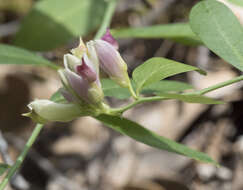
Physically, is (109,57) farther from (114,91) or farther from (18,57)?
(18,57)

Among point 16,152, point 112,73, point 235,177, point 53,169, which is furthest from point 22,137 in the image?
point 112,73

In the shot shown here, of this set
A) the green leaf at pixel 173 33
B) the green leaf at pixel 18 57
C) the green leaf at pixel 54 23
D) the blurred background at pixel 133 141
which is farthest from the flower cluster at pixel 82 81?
the blurred background at pixel 133 141

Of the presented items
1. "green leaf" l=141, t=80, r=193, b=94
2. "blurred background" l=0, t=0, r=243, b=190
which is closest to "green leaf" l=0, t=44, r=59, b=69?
"green leaf" l=141, t=80, r=193, b=94

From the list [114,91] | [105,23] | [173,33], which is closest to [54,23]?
[105,23]

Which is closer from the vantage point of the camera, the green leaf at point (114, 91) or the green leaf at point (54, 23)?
the green leaf at point (114, 91)

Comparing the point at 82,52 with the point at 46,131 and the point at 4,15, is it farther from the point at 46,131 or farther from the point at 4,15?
the point at 4,15

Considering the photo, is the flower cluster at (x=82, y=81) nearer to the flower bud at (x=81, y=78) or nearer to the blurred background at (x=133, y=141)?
the flower bud at (x=81, y=78)

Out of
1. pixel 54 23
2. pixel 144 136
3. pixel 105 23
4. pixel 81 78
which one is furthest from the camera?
pixel 54 23
